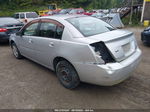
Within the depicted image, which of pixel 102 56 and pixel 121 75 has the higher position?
pixel 102 56

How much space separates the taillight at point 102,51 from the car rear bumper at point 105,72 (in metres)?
0.12

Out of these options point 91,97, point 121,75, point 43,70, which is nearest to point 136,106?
point 121,75

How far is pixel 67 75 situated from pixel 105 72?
97 cm

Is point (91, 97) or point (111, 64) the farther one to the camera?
point (91, 97)

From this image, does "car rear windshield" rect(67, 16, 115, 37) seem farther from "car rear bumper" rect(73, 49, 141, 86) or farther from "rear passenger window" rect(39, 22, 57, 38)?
"car rear bumper" rect(73, 49, 141, 86)

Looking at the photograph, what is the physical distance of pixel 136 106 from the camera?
2.48m

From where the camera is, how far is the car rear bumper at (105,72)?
231 cm

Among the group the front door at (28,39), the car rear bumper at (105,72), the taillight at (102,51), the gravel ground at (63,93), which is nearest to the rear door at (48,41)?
the front door at (28,39)

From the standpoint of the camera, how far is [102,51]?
7.79ft

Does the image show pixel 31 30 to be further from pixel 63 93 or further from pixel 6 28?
pixel 6 28

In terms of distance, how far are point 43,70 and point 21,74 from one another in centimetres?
62

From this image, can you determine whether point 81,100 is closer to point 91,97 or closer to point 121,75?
point 91,97

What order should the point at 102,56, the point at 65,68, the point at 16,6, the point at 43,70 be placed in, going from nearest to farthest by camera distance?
the point at 102,56, the point at 65,68, the point at 43,70, the point at 16,6

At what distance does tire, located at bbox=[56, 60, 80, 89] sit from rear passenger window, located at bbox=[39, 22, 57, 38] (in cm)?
72
